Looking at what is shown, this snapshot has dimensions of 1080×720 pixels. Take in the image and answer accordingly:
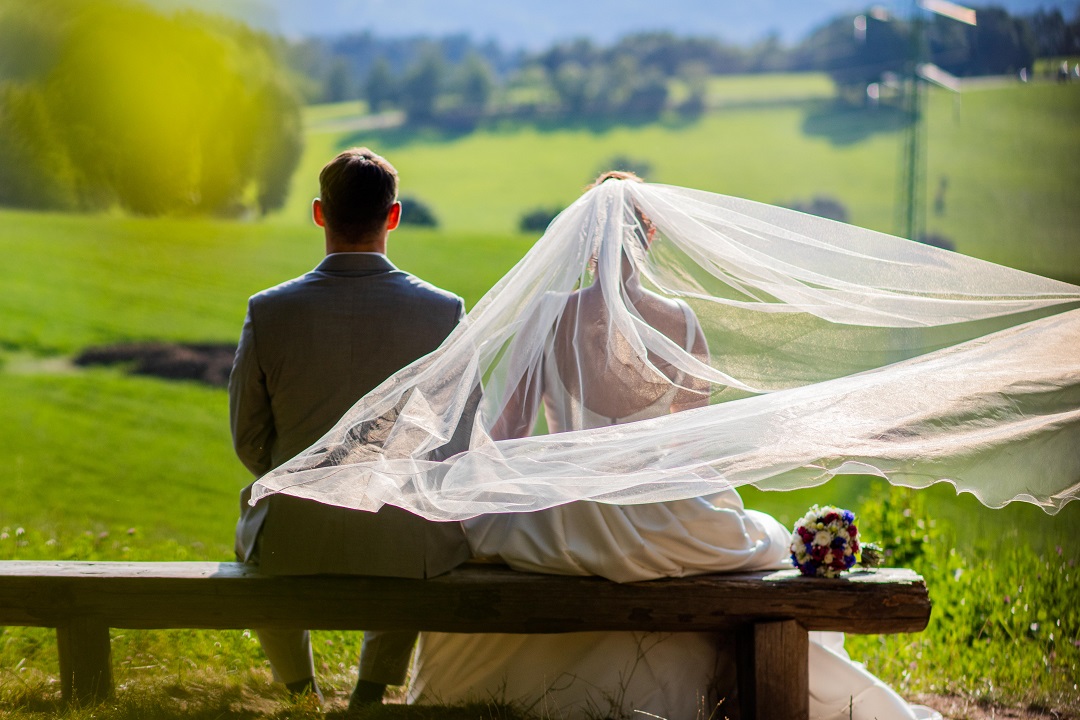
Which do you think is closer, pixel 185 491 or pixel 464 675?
pixel 464 675

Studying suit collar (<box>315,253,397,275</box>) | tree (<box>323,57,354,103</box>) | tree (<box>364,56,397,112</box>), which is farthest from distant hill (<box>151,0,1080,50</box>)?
suit collar (<box>315,253,397,275</box>)

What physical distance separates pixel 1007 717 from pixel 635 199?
2236 millimetres

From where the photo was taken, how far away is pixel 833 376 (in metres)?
3.08

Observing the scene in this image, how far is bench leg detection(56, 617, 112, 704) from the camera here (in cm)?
309

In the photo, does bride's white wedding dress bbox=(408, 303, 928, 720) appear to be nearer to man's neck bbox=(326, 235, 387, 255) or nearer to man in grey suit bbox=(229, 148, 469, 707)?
man in grey suit bbox=(229, 148, 469, 707)

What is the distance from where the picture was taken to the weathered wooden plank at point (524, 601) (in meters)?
2.91

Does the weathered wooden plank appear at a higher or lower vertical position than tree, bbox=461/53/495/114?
lower

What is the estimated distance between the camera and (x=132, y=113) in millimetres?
12000

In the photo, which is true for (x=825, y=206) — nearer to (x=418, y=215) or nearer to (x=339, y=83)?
(x=418, y=215)

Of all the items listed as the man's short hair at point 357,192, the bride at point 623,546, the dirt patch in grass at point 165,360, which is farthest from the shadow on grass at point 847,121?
the man's short hair at point 357,192

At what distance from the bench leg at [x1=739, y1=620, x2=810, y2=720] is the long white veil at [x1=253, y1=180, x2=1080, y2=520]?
0.50 m

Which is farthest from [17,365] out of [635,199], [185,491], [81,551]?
[635,199]

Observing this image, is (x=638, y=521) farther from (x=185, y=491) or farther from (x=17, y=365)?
(x=17, y=365)

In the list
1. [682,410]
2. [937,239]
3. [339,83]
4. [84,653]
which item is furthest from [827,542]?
[339,83]
